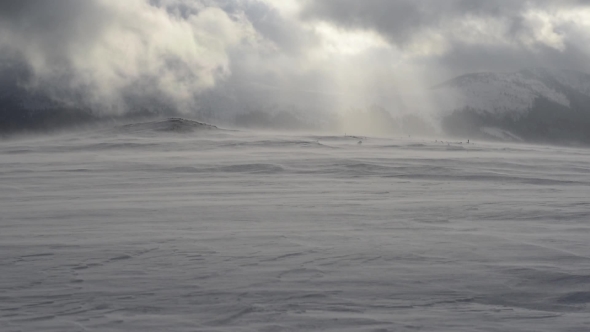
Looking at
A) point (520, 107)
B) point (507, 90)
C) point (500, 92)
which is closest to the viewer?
point (520, 107)

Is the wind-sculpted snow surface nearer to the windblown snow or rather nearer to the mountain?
the mountain

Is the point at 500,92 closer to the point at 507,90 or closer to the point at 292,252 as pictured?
the point at 507,90

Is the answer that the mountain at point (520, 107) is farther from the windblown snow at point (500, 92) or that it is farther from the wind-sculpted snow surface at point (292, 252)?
the wind-sculpted snow surface at point (292, 252)

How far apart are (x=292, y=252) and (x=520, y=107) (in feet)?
169

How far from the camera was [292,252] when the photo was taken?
16.4 feet

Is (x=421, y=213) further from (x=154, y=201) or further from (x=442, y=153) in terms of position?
(x=442, y=153)

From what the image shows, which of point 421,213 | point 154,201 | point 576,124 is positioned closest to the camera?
point 421,213

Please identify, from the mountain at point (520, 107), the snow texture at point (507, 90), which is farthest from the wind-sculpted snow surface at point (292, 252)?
the snow texture at point (507, 90)

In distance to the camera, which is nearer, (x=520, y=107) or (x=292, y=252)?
(x=292, y=252)

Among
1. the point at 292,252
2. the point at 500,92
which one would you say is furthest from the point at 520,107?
the point at 292,252

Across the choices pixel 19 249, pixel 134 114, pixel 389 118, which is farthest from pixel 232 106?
pixel 19 249

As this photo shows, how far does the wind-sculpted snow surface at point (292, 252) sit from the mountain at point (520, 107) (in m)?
37.0

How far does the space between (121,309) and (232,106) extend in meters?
37.0

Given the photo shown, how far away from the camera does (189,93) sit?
42719 mm
